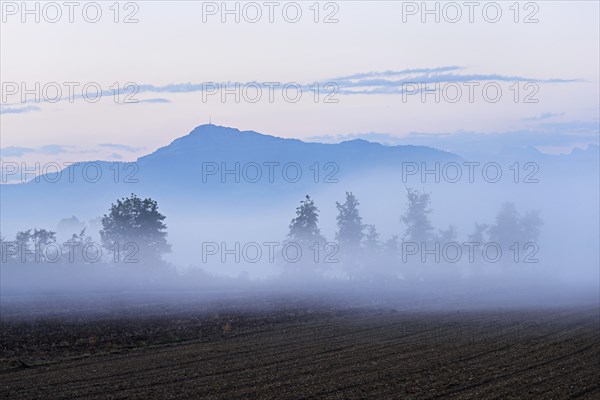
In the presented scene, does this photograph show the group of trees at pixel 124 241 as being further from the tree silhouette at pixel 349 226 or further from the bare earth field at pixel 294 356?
the bare earth field at pixel 294 356

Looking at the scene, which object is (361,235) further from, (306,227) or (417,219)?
(306,227)

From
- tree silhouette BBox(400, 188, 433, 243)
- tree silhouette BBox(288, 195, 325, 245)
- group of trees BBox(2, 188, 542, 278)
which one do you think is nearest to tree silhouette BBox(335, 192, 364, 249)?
group of trees BBox(2, 188, 542, 278)

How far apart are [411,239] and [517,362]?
92273 millimetres

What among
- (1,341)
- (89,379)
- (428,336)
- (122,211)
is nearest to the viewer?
(89,379)

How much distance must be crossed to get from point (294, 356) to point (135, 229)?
7535 cm

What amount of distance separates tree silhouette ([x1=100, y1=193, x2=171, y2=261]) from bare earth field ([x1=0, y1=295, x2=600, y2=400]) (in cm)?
5015

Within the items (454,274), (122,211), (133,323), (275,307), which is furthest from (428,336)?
(454,274)

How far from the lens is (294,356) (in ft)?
94.4

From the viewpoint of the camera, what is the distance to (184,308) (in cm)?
5725

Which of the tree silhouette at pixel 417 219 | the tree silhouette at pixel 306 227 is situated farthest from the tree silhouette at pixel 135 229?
the tree silhouette at pixel 417 219

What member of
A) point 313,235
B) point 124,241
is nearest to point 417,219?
point 313,235

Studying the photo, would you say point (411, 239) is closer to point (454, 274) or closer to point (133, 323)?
point (454, 274)

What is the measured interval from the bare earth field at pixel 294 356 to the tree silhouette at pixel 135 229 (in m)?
50.1

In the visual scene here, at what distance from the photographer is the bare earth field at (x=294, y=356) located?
21.8 metres
